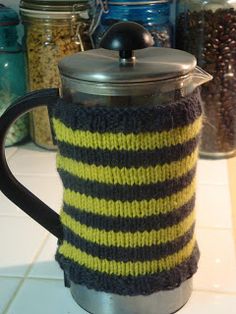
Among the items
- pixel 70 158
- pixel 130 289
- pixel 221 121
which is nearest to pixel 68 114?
pixel 70 158

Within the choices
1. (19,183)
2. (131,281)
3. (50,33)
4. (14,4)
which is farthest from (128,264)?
(14,4)

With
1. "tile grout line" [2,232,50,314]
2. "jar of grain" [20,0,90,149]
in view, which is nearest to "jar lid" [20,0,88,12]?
"jar of grain" [20,0,90,149]

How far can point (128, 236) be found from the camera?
42 centimetres

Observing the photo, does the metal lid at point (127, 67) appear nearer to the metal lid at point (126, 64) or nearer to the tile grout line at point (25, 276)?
the metal lid at point (126, 64)

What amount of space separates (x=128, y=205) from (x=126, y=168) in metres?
0.03

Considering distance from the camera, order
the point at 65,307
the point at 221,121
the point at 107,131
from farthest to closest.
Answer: the point at 221,121
the point at 65,307
the point at 107,131

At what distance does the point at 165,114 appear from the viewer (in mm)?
387

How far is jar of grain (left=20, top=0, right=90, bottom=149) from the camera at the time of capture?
770mm

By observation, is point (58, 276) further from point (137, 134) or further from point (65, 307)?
point (137, 134)

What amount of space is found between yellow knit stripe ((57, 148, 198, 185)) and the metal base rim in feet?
0.38

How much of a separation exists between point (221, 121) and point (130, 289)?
1.40 feet

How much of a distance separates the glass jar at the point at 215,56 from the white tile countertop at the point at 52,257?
62mm

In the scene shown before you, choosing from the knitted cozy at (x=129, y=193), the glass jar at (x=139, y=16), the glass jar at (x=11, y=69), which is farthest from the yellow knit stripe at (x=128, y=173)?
the glass jar at (x=11, y=69)

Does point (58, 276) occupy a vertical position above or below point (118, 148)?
below
